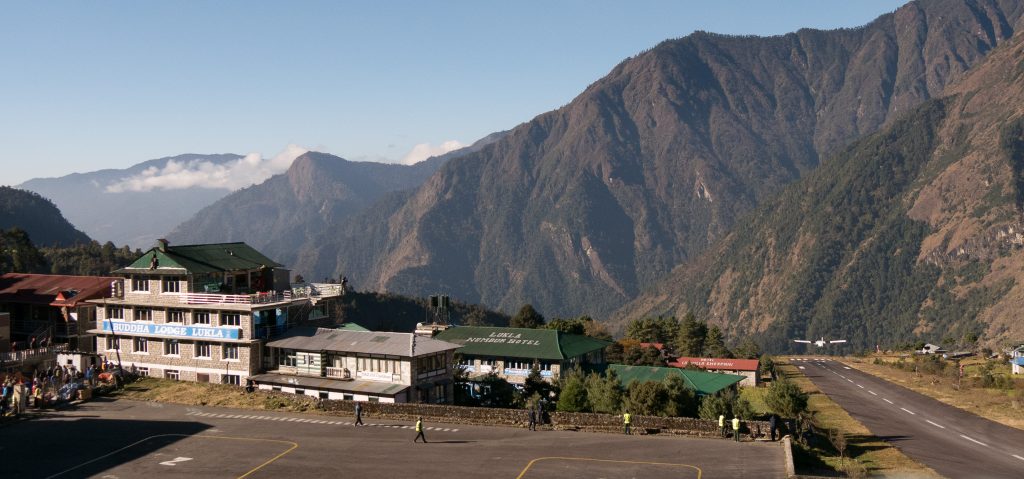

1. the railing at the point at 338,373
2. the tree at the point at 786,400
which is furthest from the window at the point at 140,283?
the tree at the point at 786,400

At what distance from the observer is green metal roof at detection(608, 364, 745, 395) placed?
75.9 metres

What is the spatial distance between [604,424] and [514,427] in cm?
569

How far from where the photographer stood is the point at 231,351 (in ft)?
234

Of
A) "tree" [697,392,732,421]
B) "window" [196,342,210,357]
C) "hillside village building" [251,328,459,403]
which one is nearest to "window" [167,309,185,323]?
"window" [196,342,210,357]

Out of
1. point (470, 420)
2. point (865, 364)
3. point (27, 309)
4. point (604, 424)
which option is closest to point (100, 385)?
point (27, 309)

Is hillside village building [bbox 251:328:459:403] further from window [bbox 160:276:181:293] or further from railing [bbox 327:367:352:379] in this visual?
window [bbox 160:276:181:293]

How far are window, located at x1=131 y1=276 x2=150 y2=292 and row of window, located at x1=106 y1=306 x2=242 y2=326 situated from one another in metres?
1.69

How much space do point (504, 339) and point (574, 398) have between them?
25857mm

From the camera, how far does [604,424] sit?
56.6 meters

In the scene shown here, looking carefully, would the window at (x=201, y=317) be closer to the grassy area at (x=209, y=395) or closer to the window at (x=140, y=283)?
the grassy area at (x=209, y=395)

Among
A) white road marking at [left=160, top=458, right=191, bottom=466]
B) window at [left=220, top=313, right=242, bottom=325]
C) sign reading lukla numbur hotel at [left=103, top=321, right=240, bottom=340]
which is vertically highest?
window at [left=220, top=313, right=242, bottom=325]

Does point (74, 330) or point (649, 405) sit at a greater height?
point (74, 330)

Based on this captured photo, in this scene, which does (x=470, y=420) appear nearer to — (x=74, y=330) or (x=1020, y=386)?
(x=74, y=330)

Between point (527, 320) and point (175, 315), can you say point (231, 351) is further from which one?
point (527, 320)
